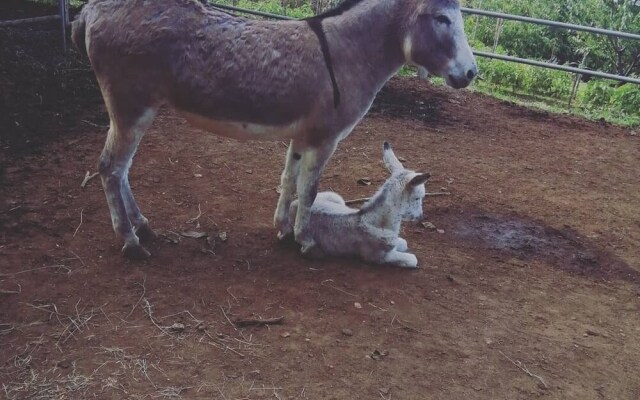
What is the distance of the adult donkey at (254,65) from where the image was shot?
13.6 feet

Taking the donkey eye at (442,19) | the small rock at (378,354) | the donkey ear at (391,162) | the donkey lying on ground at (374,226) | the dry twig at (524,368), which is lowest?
the small rock at (378,354)

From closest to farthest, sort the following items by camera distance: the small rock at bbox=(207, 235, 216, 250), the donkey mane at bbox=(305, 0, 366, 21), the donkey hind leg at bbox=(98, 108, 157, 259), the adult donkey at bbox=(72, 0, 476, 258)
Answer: the adult donkey at bbox=(72, 0, 476, 258), the donkey hind leg at bbox=(98, 108, 157, 259), the donkey mane at bbox=(305, 0, 366, 21), the small rock at bbox=(207, 235, 216, 250)

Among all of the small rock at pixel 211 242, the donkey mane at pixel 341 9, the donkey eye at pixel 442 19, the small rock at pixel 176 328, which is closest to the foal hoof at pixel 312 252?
the small rock at pixel 211 242

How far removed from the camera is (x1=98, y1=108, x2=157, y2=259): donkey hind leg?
429 centimetres

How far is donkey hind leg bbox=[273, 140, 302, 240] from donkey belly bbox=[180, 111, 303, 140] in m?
0.33

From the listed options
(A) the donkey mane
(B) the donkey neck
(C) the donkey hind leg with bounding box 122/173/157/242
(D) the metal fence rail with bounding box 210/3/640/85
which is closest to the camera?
(B) the donkey neck

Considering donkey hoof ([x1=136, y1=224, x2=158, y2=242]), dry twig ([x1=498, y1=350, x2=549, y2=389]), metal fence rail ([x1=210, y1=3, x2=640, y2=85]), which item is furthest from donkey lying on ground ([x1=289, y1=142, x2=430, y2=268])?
metal fence rail ([x1=210, y1=3, x2=640, y2=85])

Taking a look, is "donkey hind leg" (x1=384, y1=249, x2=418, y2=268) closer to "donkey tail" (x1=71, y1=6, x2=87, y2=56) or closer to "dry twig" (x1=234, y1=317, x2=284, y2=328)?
"dry twig" (x1=234, y1=317, x2=284, y2=328)

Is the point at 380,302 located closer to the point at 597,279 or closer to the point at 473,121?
the point at 597,279

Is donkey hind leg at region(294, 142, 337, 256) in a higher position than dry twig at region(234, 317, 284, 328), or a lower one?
higher

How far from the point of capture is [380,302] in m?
4.39

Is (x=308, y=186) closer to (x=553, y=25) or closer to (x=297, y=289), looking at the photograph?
(x=297, y=289)

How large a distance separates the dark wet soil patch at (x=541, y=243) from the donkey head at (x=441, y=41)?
164cm

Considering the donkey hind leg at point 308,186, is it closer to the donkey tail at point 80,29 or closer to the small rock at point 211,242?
the small rock at point 211,242
